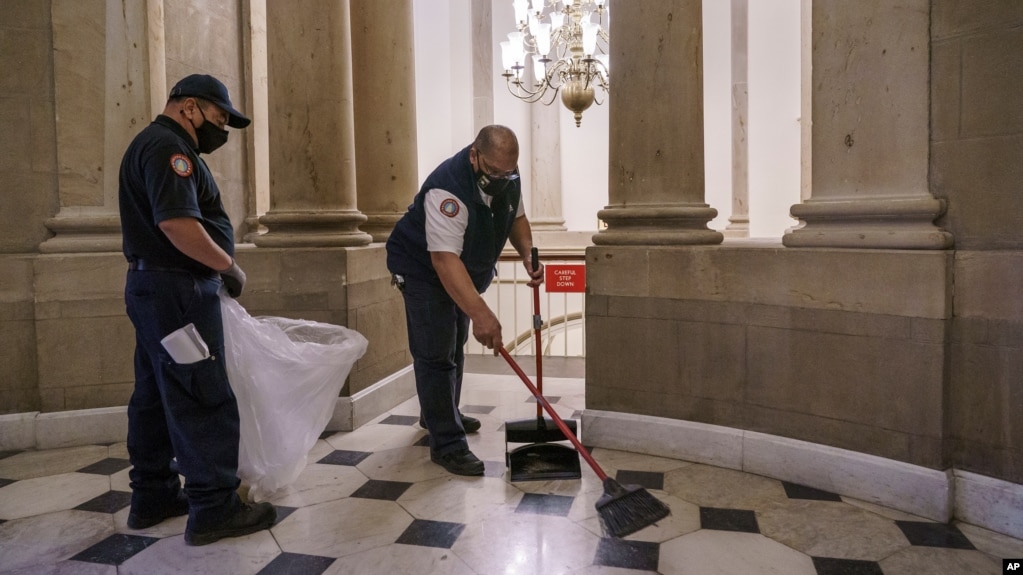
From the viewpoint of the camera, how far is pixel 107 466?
363 cm

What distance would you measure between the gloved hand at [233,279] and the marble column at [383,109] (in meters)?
2.16

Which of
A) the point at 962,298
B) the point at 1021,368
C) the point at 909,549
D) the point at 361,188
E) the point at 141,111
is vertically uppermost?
the point at 141,111

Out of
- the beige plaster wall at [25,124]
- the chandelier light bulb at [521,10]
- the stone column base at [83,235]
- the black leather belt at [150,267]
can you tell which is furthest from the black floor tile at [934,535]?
the chandelier light bulb at [521,10]

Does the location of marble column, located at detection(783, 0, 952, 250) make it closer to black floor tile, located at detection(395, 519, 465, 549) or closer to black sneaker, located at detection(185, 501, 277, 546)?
black floor tile, located at detection(395, 519, 465, 549)

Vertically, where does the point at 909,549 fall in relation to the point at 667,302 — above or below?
below

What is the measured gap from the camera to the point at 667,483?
3.30 meters

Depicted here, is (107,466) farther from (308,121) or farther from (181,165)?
(308,121)

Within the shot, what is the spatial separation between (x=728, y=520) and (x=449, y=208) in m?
1.78

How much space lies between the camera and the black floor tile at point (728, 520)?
9.14ft

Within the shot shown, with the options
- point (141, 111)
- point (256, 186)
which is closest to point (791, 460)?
point (141, 111)

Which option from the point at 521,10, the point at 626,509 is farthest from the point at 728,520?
the point at 521,10

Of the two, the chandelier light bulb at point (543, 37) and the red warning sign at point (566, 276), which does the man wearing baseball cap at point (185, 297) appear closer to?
the red warning sign at point (566, 276)

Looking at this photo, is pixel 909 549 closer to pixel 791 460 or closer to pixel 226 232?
pixel 791 460

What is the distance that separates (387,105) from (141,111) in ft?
5.31
